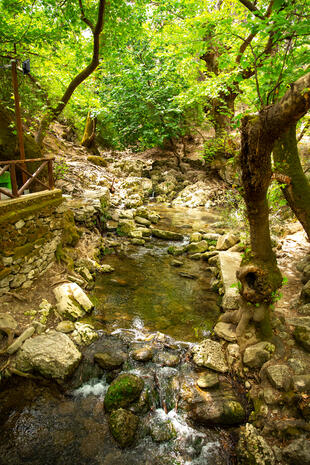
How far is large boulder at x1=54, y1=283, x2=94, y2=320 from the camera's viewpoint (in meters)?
5.20

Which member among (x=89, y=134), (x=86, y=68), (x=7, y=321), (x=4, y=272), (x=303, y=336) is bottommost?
(x=7, y=321)

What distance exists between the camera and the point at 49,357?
13.2 ft

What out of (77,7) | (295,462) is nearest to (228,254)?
(295,462)

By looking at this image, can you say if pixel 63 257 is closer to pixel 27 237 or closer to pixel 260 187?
pixel 27 237

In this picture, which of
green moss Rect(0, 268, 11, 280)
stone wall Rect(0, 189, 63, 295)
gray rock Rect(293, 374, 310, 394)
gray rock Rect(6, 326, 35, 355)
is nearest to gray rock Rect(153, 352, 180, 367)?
gray rock Rect(293, 374, 310, 394)

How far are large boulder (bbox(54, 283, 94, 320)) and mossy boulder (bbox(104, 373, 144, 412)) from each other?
1.90 metres

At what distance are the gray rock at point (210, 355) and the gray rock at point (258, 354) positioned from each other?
0.41 metres

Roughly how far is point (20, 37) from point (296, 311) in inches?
369

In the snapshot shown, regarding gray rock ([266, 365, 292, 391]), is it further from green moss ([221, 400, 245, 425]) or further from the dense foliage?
the dense foliage

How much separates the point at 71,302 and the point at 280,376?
4196mm

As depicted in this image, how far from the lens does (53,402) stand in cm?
371

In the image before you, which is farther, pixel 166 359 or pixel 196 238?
pixel 196 238

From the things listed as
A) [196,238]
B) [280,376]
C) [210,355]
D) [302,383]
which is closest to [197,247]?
[196,238]

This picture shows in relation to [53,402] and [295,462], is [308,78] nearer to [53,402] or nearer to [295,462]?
[295,462]
